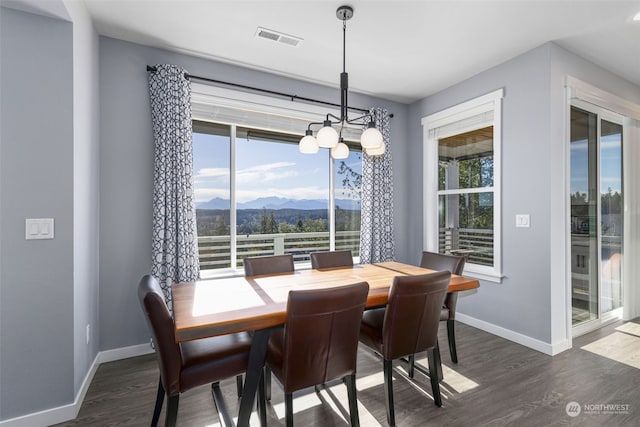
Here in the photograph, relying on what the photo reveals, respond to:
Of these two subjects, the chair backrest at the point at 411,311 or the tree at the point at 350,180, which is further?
the tree at the point at 350,180

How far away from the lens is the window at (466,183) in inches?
131

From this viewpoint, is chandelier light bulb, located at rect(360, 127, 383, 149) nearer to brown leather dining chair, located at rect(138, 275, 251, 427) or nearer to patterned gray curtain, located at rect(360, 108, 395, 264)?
brown leather dining chair, located at rect(138, 275, 251, 427)

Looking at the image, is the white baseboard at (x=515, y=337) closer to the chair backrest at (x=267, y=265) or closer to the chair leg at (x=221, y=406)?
the chair backrest at (x=267, y=265)

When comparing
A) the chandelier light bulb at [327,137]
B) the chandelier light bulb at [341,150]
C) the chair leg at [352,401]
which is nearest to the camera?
the chair leg at [352,401]

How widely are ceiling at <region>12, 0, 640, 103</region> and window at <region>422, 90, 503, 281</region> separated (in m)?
0.57

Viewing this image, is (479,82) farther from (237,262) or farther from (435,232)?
(237,262)

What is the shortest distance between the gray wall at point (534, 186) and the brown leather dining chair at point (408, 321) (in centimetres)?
152

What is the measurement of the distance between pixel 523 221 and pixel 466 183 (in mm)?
897

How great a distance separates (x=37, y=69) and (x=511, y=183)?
3.89 metres

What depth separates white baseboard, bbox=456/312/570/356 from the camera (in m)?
2.75

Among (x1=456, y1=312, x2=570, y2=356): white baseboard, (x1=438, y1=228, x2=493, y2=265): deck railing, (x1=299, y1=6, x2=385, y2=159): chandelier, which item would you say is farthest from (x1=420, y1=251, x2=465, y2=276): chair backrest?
(x1=299, y1=6, x2=385, y2=159): chandelier

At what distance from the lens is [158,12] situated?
2352 mm

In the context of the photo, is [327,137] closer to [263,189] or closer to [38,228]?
[263,189]

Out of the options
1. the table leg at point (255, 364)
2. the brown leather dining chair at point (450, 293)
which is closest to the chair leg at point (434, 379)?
the brown leather dining chair at point (450, 293)
